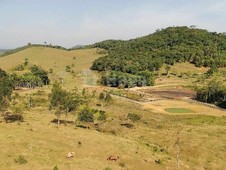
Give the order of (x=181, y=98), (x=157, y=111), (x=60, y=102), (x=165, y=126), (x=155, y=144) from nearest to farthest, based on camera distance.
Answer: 1. (x=155, y=144)
2. (x=60, y=102)
3. (x=165, y=126)
4. (x=157, y=111)
5. (x=181, y=98)

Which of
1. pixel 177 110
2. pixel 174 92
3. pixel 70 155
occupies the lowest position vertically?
pixel 177 110

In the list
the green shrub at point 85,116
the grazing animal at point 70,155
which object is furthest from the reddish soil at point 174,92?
the grazing animal at point 70,155

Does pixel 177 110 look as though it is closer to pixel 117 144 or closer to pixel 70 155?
pixel 117 144

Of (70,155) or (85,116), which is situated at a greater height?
(70,155)

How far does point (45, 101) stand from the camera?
134 m

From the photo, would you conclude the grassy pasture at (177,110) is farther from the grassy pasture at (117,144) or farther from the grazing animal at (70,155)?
the grazing animal at (70,155)

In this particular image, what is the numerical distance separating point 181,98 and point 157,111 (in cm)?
3430

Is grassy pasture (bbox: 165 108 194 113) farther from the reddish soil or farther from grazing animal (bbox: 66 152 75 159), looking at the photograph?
grazing animal (bbox: 66 152 75 159)

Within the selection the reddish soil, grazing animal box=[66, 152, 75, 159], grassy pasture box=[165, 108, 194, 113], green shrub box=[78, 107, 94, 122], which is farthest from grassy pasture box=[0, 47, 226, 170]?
the reddish soil

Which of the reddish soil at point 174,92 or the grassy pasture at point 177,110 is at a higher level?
the reddish soil at point 174,92

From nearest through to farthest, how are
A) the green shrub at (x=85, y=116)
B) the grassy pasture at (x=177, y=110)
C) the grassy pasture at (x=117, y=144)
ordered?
the grassy pasture at (x=117, y=144), the green shrub at (x=85, y=116), the grassy pasture at (x=177, y=110)

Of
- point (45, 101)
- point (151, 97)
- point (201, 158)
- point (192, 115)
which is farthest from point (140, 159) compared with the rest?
point (151, 97)

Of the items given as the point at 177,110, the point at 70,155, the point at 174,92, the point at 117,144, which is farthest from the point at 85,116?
the point at 174,92

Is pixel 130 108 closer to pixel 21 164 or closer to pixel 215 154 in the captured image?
pixel 215 154
